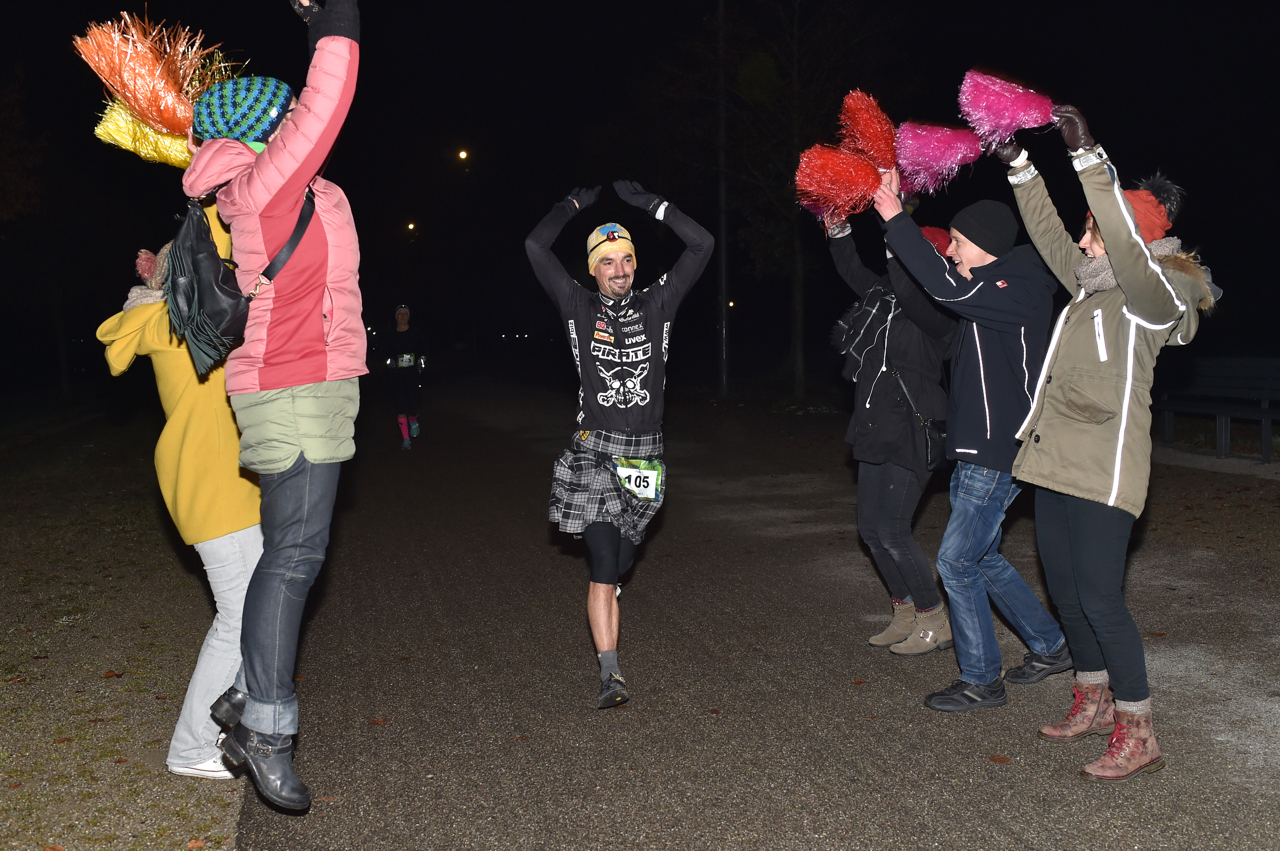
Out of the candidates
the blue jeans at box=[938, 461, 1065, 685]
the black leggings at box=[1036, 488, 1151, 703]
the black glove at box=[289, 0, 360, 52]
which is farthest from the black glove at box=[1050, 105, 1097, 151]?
the black glove at box=[289, 0, 360, 52]

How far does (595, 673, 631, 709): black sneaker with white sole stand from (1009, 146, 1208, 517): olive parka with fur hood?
1.97 metres

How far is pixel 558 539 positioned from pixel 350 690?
3.58m

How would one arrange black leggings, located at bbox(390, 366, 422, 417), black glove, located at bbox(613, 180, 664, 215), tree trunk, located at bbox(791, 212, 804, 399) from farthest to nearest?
tree trunk, located at bbox(791, 212, 804, 399) < black leggings, located at bbox(390, 366, 422, 417) < black glove, located at bbox(613, 180, 664, 215)

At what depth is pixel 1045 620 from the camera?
489 cm

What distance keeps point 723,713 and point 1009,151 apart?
2671 millimetres

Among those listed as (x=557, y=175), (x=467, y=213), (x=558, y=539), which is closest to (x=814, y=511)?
(x=558, y=539)

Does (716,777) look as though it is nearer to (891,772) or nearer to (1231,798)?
(891,772)

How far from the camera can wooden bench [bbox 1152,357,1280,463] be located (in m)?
11.5

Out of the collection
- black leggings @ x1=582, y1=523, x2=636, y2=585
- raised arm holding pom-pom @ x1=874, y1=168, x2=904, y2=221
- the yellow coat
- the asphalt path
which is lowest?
the asphalt path

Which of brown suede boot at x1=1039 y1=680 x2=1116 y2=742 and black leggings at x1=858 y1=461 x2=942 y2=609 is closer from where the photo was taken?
brown suede boot at x1=1039 y1=680 x2=1116 y2=742

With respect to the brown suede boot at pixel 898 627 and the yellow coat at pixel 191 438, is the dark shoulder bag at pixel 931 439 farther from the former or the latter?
the yellow coat at pixel 191 438

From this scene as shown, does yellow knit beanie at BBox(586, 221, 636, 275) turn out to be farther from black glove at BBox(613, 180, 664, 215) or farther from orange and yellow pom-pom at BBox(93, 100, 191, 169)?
orange and yellow pom-pom at BBox(93, 100, 191, 169)

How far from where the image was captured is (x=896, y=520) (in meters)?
5.31

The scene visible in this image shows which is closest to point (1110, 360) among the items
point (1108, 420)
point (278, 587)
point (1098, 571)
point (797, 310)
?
point (1108, 420)
